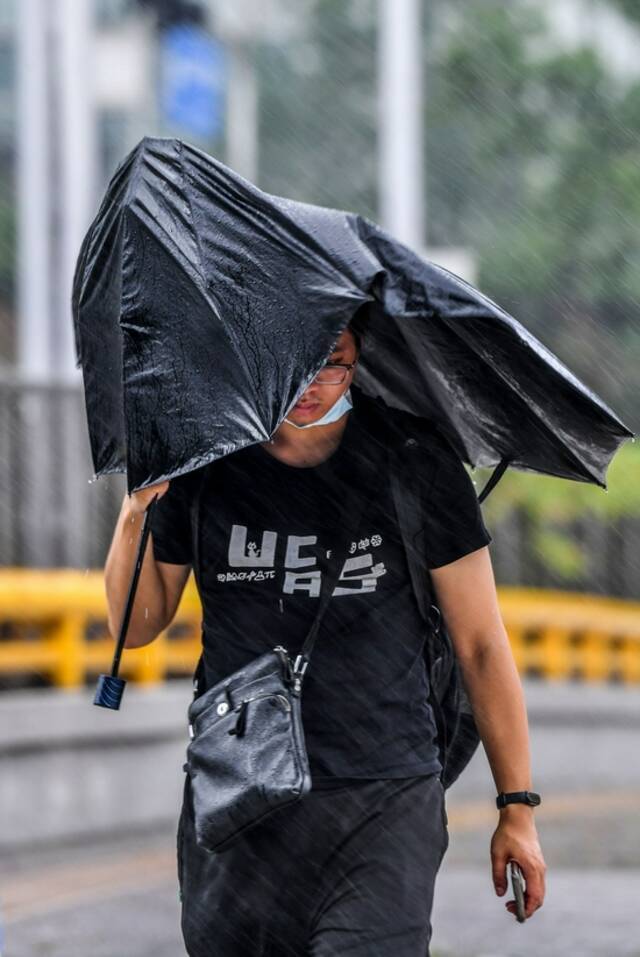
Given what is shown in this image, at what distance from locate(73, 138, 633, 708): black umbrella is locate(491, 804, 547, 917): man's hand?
0.77 metres

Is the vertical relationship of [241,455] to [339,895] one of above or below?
above

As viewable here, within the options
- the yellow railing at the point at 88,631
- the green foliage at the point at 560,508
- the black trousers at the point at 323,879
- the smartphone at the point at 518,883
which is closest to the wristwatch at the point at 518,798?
the smartphone at the point at 518,883

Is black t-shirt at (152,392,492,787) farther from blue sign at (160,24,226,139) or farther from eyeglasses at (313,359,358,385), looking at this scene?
blue sign at (160,24,226,139)

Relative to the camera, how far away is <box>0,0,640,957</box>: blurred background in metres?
9.02

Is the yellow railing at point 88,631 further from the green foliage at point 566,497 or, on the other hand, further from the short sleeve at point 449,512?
the short sleeve at point 449,512

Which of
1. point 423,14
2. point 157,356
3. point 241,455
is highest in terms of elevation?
point 157,356

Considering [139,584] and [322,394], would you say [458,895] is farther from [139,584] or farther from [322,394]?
[322,394]

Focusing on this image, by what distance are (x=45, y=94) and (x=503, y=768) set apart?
8653mm

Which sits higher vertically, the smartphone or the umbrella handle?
the umbrella handle

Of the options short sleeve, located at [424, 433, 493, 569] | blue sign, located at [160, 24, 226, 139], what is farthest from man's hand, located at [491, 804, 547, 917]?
blue sign, located at [160, 24, 226, 139]

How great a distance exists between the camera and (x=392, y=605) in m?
3.46

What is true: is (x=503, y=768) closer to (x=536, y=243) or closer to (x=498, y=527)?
(x=498, y=527)

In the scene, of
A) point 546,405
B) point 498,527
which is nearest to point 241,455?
point 546,405

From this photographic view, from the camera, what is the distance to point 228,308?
130 inches
